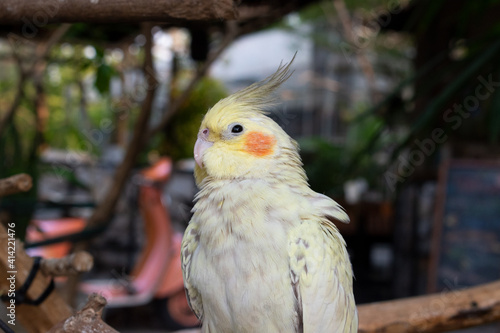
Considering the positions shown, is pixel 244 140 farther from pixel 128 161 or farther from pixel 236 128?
pixel 128 161

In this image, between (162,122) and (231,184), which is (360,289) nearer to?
(162,122)

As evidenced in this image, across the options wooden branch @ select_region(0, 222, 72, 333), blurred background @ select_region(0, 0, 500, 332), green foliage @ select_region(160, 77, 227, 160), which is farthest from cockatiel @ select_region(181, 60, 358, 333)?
green foliage @ select_region(160, 77, 227, 160)

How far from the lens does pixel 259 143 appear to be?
0.88 m

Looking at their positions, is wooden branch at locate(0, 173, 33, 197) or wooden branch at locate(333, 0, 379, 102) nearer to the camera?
wooden branch at locate(0, 173, 33, 197)

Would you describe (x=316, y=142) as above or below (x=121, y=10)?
below

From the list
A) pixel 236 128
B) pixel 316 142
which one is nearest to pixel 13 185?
pixel 236 128

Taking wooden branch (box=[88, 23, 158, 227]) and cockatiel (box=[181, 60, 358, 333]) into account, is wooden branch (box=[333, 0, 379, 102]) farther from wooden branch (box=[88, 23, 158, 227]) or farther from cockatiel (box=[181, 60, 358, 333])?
cockatiel (box=[181, 60, 358, 333])

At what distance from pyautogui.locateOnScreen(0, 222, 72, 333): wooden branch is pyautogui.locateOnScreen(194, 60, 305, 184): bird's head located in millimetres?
407

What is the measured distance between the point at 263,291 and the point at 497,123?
1184 millimetres

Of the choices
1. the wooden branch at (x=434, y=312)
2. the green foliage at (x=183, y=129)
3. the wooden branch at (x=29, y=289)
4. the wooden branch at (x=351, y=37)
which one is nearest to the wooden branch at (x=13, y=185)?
the wooden branch at (x=29, y=289)

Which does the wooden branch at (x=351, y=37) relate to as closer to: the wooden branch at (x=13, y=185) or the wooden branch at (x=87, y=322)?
the wooden branch at (x=13, y=185)

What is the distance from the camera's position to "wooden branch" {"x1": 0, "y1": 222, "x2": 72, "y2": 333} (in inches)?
37.7

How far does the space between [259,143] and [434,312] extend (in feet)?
2.62

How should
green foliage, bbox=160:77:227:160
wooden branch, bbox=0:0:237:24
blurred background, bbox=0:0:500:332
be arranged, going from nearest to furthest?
wooden branch, bbox=0:0:237:24 → blurred background, bbox=0:0:500:332 → green foliage, bbox=160:77:227:160
